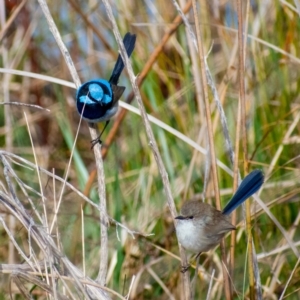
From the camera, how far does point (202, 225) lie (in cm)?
275

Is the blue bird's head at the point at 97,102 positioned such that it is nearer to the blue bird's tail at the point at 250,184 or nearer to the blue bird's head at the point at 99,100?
the blue bird's head at the point at 99,100

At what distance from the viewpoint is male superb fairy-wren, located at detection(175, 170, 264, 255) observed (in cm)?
265

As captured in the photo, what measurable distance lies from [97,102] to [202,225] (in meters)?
0.95

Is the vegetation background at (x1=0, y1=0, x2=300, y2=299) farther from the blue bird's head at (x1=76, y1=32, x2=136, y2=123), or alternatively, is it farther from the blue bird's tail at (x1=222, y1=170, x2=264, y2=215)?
the blue bird's tail at (x1=222, y1=170, x2=264, y2=215)

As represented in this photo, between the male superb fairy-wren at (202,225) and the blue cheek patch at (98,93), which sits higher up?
the blue cheek patch at (98,93)

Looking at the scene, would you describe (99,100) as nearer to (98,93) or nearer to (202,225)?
(98,93)

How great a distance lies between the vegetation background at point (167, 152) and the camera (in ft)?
10.6

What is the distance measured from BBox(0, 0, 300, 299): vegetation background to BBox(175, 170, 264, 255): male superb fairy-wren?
232 mm

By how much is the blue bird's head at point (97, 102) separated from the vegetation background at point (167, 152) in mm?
127

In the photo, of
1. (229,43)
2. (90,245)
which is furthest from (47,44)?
(90,245)

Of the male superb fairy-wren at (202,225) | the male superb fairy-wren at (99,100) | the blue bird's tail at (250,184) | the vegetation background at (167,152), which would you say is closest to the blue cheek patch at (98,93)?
the male superb fairy-wren at (99,100)

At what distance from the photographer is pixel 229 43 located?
391cm

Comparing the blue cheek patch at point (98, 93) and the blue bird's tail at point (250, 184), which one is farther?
the blue cheek patch at point (98, 93)

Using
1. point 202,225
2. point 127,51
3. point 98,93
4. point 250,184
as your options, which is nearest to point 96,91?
point 98,93
